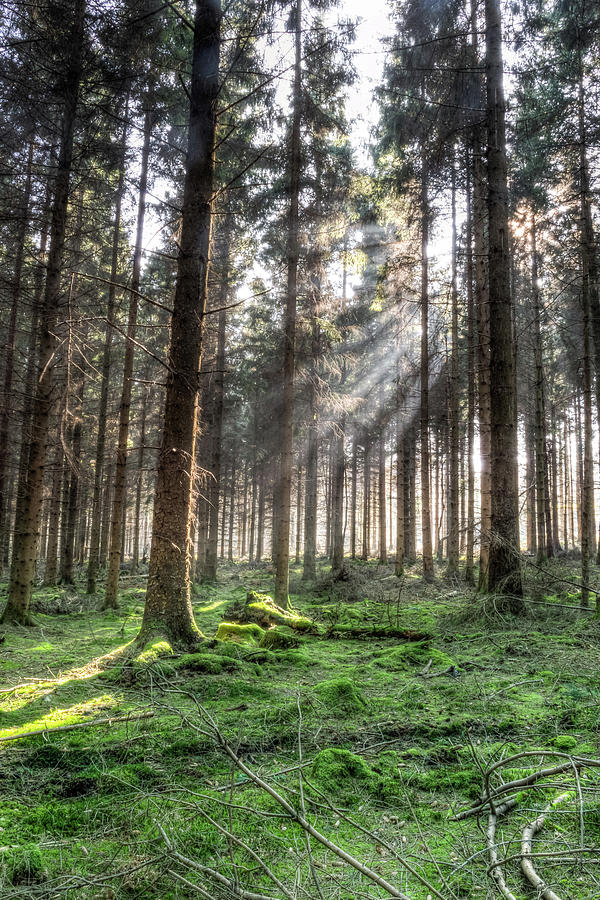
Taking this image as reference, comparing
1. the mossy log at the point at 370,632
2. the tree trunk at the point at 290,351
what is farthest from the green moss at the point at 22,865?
the tree trunk at the point at 290,351

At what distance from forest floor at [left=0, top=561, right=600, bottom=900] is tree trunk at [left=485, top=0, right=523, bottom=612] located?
48.5 inches

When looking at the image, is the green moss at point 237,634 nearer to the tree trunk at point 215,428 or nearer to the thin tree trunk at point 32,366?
the thin tree trunk at point 32,366

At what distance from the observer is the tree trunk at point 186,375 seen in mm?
5941

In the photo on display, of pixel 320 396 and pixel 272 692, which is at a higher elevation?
pixel 320 396

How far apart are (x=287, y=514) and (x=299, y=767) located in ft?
28.0

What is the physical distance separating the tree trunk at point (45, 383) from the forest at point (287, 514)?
0.21ft

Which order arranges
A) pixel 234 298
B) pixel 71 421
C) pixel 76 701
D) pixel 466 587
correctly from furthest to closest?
pixel 234 298, pixel 466 587, pixel 71 421, pixel 76 701

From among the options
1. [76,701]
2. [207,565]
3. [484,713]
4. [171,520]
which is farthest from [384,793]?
[207,565]

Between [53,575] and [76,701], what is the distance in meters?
12.3

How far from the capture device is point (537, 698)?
403 centimetres

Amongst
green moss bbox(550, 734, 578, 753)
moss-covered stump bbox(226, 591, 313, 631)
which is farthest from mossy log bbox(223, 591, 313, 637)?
green moss bbox(550, 734, 578, 753)

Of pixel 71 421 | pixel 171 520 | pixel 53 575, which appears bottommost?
pixel 53 575

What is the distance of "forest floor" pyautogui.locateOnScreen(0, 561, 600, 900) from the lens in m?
1.81

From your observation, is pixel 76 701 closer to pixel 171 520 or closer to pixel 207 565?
pixel 171 520
